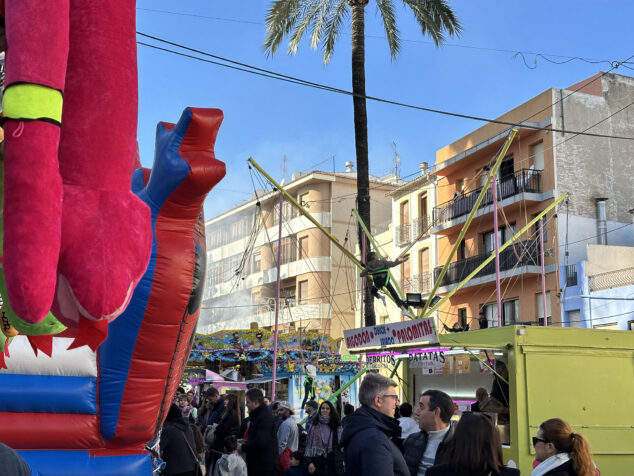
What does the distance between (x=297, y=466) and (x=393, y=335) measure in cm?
286

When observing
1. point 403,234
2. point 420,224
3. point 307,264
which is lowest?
point 307,264

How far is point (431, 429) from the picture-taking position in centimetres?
507

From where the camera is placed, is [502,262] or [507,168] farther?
[507,168]

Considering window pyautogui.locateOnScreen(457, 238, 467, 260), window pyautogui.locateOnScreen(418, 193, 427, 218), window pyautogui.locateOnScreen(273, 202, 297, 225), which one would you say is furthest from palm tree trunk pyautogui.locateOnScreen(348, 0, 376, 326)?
window pyautogui.locateOnScreen(273, 202, 297, 225)

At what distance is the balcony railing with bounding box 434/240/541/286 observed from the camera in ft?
98.0

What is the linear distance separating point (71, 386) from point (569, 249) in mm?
26276

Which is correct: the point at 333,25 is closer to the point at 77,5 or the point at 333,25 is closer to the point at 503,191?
the point at 503,191

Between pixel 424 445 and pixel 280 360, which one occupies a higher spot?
pixel 280 360

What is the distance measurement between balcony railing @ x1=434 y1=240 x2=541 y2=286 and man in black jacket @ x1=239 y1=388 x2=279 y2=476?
20.8m

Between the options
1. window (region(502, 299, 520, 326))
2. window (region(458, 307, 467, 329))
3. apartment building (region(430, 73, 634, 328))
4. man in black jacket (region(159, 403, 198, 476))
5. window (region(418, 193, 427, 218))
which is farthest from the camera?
window (region(418, 193, 427, 218))

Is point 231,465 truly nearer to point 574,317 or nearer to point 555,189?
point 574,317

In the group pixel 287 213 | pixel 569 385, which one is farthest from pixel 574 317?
pixel 287 213

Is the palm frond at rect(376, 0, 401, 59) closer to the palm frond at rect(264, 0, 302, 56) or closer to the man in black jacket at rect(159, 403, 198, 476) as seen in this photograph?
the palm frond at rect(264, 0, 302, 56)

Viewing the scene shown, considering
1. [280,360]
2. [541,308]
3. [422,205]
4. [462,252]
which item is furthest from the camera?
[422,205]
